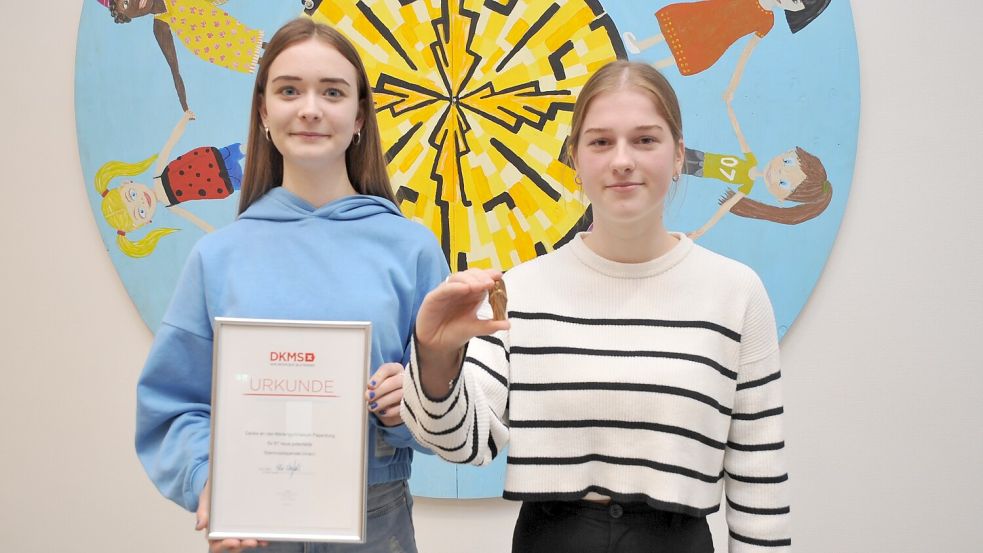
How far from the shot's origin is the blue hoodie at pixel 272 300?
1181 millimetres

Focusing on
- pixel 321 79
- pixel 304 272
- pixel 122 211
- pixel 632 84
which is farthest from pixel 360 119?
pixel 122 211

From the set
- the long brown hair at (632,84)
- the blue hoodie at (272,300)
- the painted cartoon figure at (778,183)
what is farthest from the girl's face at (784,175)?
the blue hoodie at (272,300)

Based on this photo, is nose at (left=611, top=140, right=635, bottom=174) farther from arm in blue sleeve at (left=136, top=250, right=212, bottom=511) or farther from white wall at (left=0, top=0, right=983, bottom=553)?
white wall at (left=0, top=0, right=983, bottom=553)

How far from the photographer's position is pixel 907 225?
1.96 m

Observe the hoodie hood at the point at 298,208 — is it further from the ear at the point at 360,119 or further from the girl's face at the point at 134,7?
the girl's face at the point at 134,7

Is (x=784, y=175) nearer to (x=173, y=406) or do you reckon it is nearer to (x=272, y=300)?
(x=272, y=300)

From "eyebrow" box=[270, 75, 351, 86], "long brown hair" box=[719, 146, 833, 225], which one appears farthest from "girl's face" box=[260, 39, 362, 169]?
"long brown hair" box=[719, 146, 833, 225]

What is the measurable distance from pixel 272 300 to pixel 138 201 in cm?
100

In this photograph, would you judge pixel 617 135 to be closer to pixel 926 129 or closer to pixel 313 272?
pixel 313 272

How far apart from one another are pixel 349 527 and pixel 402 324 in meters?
0.32

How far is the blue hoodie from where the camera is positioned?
1181mm

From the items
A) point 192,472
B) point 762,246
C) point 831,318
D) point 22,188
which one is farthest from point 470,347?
point 22,188

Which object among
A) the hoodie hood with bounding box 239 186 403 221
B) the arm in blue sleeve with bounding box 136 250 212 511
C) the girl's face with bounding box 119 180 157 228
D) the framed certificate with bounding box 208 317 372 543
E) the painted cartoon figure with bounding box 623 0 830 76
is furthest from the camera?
the girl's face with bounding box 119 180 157 228

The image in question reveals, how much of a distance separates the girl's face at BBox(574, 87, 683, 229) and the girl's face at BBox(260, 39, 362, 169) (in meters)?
0.38
